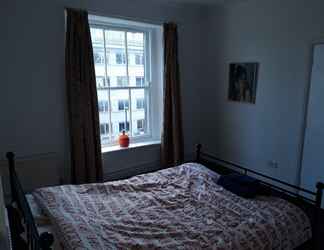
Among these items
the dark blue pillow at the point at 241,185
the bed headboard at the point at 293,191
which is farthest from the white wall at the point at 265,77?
the dark blue pillow at the point at 241,185

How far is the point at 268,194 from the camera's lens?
2330mm

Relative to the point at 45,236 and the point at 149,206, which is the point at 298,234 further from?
the point at 45,236

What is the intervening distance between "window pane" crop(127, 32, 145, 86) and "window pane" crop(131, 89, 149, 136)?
0.16 metres

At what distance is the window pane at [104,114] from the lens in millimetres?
3684

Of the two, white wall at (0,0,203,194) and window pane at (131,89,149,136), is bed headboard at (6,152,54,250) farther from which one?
window pane at (131,89,149,136)

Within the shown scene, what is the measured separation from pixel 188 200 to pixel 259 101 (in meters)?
2.13

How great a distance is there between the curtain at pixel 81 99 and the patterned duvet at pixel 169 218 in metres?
0.88

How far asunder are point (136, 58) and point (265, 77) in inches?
77.9

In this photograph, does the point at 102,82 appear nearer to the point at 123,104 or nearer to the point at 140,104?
the point at 123,104

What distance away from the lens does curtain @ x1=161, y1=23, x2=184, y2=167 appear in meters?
3.87

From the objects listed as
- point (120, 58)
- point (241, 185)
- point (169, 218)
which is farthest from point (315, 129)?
point (120, 58)

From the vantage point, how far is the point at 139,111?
412 centimetres

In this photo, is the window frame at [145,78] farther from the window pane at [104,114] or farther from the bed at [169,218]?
the bed at [169,218]

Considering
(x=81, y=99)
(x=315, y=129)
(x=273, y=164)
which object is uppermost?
(x=81, y=99)
